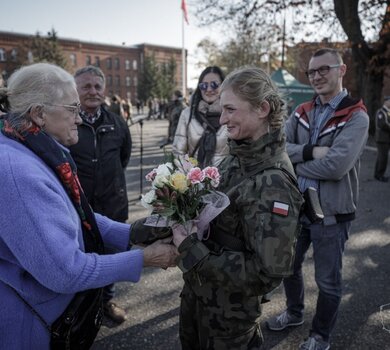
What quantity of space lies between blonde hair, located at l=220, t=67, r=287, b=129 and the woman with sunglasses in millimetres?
1483

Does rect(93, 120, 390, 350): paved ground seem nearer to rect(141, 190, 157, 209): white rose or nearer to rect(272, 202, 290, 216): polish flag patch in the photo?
rect(141, 190, 157, 209): white rose

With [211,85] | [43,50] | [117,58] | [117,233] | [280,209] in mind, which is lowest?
[117,233]

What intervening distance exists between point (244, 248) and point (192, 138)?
1884 mm

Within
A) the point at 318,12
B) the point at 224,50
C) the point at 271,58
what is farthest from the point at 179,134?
the point at 224,50

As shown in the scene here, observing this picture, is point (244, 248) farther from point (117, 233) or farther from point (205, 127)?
point (205, 127)

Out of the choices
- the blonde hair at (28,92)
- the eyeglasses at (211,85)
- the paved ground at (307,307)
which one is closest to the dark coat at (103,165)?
the paved ground at (307,307)

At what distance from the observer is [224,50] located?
99.1 feet

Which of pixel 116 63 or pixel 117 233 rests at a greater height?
pixel 116 63

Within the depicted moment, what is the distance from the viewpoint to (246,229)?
1685 mm

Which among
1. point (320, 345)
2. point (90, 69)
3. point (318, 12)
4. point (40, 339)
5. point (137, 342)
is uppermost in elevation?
point (318, 12)

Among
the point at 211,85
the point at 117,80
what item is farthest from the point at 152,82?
the point at 211,85

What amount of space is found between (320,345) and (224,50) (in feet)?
99.4

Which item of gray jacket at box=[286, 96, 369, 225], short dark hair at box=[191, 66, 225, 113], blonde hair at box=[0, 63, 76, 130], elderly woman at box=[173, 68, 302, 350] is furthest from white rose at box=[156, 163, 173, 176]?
short dark hair at box=[191, 66, 225, 113]

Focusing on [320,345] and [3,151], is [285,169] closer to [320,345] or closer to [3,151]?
[3,151]
